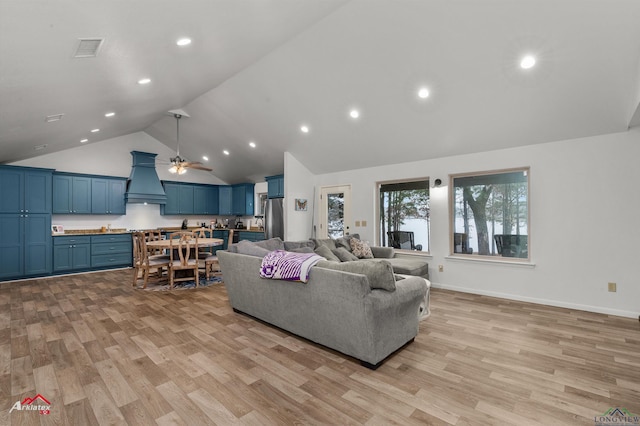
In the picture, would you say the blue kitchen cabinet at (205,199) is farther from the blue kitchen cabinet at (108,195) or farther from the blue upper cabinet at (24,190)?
the blue upper cabinet at (24,190)

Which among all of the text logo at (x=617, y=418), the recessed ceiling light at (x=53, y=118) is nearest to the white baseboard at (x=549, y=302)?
the text logo at (x=617, y=418)

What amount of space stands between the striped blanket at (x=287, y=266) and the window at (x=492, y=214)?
3.44 m

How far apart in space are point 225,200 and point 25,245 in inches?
190

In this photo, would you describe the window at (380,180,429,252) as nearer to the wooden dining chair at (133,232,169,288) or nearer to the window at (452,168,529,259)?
the window at (452,168,529,259)

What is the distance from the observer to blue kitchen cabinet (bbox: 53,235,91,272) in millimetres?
6375

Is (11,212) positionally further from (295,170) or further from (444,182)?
(444,182)

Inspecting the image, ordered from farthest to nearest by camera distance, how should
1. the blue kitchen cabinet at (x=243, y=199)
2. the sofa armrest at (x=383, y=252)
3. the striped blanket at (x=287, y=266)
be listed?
the blue kitchen cabinet at (x=243, y=199)
the sofa armrest at (x=383, y=252)
the striped blanket at (x=287, y=266)

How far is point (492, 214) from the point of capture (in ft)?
16.5

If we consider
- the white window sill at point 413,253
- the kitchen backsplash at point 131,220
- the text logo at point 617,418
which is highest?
the kitchen backsplash at point 131,220

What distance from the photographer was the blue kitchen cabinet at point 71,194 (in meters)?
6.57

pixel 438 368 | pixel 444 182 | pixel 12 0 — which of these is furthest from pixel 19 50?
pixel 444 182

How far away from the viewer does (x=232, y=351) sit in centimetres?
285

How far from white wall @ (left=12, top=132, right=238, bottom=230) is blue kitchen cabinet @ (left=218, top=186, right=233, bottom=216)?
3.54 feet

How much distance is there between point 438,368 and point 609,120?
387 cm
